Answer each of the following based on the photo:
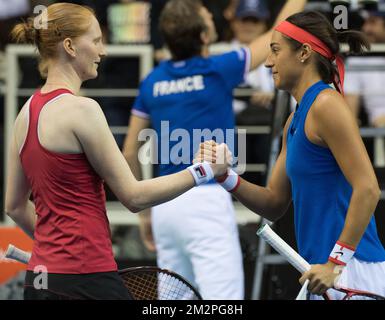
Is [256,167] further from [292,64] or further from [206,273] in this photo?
[292,64]

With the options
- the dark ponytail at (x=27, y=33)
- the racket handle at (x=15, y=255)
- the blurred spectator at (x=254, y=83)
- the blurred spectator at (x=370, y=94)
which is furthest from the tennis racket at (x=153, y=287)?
the blurred spectator at (x=370, y=94)

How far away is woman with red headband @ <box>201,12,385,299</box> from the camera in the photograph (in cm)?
347

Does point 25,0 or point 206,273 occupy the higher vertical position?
point 25,0

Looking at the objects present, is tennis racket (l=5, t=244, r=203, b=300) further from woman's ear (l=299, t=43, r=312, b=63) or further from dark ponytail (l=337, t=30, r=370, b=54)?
dark ponytail (l=337, t=30, r=370, b=54)

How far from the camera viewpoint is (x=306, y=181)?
3.67 metres

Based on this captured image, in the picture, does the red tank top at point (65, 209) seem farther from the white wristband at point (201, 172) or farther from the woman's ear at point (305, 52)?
the woman's ear at point (305, 52)

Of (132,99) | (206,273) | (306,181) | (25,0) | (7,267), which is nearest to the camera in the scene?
(306,181)

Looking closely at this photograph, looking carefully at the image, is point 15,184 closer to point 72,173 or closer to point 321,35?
point 72,173

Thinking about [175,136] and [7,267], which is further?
[7,267]

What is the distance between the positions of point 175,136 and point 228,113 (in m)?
0.35

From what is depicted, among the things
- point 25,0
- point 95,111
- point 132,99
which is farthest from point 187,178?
point 25,0

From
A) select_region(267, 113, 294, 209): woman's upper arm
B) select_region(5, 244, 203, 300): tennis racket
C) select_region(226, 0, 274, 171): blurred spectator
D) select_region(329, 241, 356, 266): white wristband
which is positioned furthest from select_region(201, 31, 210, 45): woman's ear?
select_region(329, 241, 356, 266): white wristband

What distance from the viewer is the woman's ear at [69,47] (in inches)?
140

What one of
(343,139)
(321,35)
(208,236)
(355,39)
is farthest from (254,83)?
(343,139)
